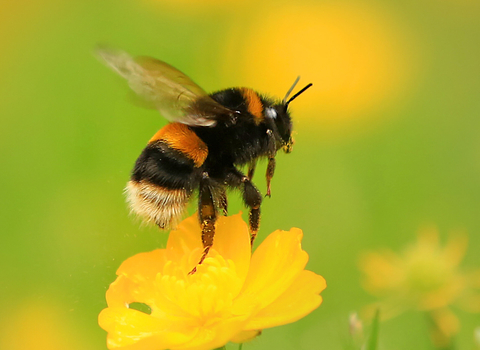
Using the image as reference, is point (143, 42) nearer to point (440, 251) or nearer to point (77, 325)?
point (77, 325)

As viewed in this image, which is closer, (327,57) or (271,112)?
(271,112)

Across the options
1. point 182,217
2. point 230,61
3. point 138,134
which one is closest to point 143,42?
point 230,61

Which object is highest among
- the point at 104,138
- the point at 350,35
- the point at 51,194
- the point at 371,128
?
the point at 350,35

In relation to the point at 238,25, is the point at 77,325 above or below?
below

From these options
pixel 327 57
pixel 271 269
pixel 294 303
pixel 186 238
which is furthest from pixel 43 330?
pixel 327 57

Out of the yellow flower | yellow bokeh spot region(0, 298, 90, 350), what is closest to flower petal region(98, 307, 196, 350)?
the yellow flower

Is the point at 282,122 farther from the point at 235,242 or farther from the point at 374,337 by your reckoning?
the point at 374,337

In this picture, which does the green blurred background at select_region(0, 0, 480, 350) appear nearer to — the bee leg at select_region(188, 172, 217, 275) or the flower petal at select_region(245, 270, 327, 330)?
the bee leg at select_region(188, 172, 217, 275)
